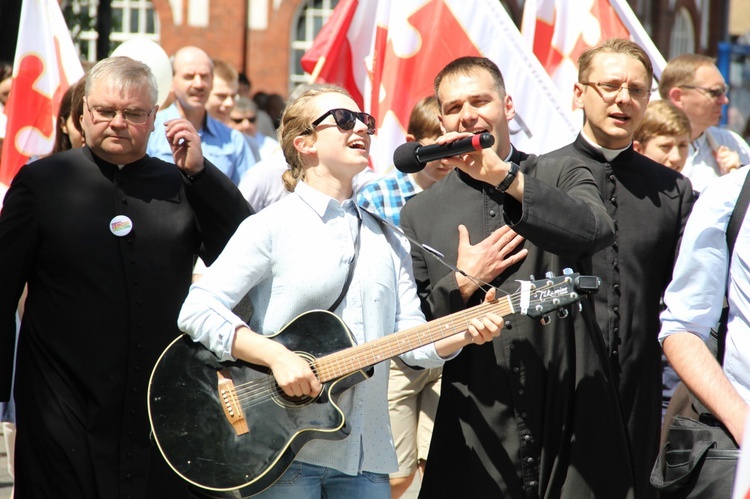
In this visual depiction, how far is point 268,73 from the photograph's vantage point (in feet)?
75.2

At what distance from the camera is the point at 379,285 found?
3820 millimetres

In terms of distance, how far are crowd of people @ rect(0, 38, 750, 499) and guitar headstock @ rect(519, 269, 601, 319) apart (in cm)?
11

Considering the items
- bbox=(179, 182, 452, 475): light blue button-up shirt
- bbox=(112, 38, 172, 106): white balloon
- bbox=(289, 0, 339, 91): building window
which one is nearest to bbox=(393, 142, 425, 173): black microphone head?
bbox=(179, 182, 452, 475): light blue button-up shirt

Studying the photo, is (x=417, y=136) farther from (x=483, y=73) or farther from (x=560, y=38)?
(x=483, y=73)

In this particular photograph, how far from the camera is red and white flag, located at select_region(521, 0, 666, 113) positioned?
7.32 m

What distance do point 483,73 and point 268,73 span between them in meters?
19.1

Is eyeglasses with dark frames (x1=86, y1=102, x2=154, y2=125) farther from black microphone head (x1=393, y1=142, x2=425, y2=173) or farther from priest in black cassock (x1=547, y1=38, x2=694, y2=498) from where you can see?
priest in black cassock (x1=547, y1=38, x2=694, y2=498)

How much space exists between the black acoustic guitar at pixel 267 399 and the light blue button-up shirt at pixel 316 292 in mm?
89

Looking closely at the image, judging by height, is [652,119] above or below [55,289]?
above

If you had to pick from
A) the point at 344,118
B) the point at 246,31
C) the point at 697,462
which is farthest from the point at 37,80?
the point at 246,31

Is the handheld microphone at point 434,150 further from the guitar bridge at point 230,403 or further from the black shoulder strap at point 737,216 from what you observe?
the guitar bridge at point 230,403

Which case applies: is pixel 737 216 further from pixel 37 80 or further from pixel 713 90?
pixel 37 80

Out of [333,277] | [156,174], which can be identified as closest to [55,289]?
[156,174]

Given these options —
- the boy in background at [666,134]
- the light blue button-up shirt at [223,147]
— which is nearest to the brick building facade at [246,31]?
the light blue button-up shirt at [223,147]
